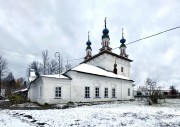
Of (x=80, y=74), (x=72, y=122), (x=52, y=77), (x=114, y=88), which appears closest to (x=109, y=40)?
(x=114, y=88)

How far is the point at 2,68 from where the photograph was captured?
2635 inches

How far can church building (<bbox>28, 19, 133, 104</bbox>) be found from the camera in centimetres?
2583

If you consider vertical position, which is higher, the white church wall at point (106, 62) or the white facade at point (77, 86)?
the white church wall at point (106, 62)

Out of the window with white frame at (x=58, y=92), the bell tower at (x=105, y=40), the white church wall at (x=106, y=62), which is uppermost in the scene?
the bell tower at (x=105, y=40)

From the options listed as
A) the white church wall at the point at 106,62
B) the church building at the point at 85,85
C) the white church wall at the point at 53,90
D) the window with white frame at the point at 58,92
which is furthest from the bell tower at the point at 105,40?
the window with white frame at the point at 58,92

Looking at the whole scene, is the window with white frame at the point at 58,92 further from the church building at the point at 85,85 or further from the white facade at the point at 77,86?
the white facade at the point at 77,86

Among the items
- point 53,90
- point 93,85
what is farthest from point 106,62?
point 53,90

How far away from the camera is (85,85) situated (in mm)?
29109

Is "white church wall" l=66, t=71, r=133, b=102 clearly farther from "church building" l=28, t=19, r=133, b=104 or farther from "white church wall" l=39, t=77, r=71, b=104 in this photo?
"white church wall" l=39, t=77, r=71, b=104

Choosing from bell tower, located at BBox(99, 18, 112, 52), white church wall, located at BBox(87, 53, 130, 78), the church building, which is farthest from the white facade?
bell tower, located at BBox(99, 18, 112, 52)

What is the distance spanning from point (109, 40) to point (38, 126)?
35.5 meters

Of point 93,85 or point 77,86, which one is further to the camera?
point 93,85

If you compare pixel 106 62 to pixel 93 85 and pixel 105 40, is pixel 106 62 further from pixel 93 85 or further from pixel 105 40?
pixel 93 85

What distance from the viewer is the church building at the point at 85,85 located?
2583cm
